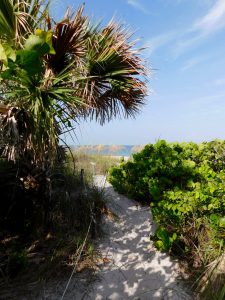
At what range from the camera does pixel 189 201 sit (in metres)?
4.66

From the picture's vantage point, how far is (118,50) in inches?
193

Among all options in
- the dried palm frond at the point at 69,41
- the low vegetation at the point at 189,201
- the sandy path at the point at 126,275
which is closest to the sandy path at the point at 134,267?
the sandy path at the point at 126,275

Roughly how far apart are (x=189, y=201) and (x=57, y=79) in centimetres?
255

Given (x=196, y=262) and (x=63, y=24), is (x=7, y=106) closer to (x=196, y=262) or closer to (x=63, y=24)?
(x=63, y=24)

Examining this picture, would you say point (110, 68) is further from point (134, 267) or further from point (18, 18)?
point (134, 267)

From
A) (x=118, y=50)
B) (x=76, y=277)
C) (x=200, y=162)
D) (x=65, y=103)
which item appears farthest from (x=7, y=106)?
(x=200, y=162)

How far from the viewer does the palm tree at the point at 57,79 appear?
3.68 meters

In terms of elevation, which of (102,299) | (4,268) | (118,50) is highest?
(118,50)

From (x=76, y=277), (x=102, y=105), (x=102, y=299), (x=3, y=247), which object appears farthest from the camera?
(x=102, y=105)

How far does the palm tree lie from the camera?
3676 millimetres

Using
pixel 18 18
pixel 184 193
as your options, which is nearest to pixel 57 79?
pixel 18 18

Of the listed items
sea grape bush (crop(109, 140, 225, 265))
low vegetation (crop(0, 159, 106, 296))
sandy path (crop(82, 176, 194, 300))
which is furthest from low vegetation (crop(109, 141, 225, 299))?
low vegetation (crop(0, 159, 106, 296))

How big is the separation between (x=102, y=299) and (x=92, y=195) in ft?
6.95

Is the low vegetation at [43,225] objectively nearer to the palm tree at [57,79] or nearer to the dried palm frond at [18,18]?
the palm tree at [57,79]
